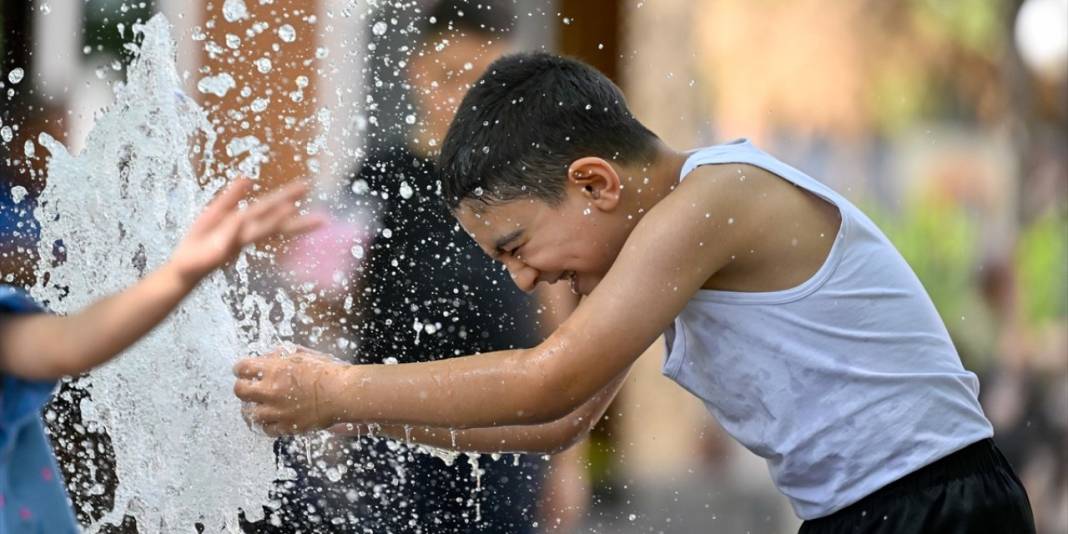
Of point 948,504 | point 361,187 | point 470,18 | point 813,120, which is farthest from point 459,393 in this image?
point 813,120

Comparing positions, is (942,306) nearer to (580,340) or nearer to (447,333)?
(447,333)

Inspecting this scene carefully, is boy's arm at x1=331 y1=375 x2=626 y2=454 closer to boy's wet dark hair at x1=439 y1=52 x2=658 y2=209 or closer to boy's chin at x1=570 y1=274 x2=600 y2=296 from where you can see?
boy's chin at x1=570 y1=274 x2=600 y2=296

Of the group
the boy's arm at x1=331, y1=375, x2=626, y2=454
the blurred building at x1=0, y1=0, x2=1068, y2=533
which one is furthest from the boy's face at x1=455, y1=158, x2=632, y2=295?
the blurred building at x1=0, y1=0, x2=1068, y2=533

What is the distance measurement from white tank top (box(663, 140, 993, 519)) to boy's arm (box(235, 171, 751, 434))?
10 cm

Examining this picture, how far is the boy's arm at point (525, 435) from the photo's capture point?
2191 mm

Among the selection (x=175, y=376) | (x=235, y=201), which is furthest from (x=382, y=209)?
(x=235, y=201)

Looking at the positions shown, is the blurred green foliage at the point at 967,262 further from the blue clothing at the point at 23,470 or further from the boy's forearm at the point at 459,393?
the blue clothing at the point at 23,470

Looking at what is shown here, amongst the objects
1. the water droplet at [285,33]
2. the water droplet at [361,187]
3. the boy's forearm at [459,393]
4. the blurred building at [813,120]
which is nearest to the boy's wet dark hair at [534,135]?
the boy's forearm at [459,393]

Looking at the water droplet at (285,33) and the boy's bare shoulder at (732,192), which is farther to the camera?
the water droplet at (285,33)

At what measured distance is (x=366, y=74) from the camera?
4539 mm

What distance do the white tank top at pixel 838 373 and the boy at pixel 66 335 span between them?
64 cm

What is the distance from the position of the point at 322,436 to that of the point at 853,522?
4.44 ft

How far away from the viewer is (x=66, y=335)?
159cm

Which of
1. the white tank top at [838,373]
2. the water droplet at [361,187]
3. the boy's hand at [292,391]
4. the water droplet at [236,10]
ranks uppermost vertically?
the water droplet at [236,10]
